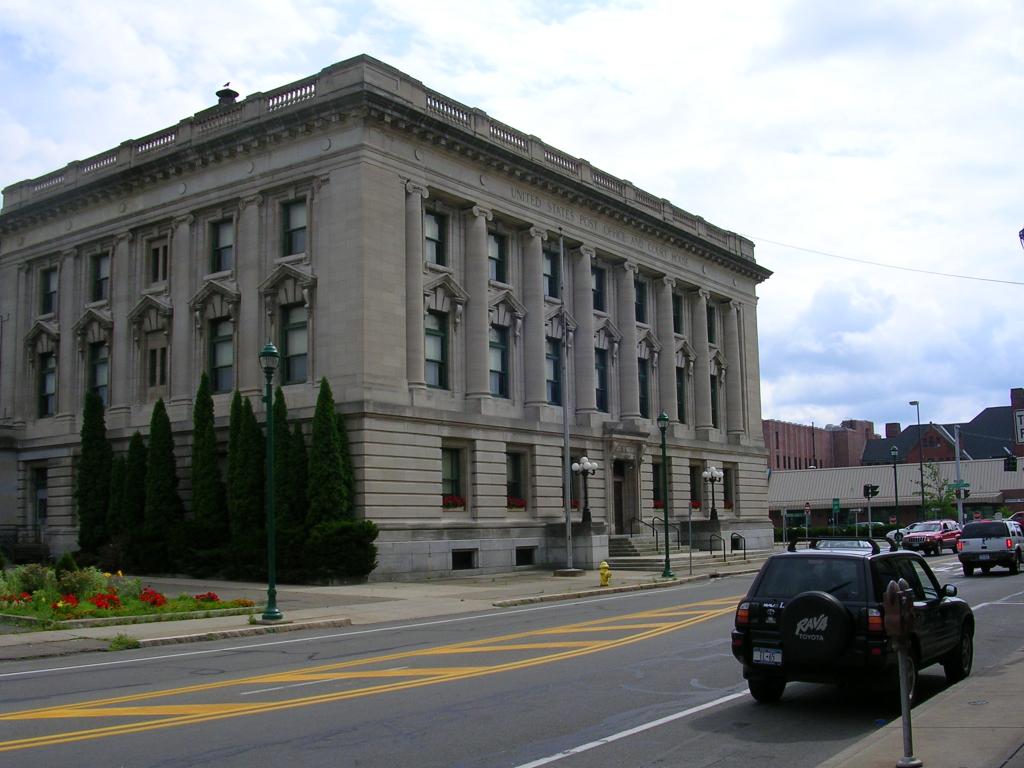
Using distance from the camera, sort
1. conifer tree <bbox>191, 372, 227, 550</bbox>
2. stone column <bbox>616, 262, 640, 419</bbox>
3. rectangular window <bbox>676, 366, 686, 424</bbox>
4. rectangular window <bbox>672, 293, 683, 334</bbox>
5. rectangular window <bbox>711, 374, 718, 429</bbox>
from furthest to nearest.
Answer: rectangular window <bbox>711, 374, 718, 429</bbox> < rectangular window <bbox>672, 293, 683, 334</bbox> < rectangular window <bbox>676, 366, 686, 424</bbox> < stone column <bbox>616, 262, 640, 419</bbox> < conifer tree <bbox>191, 372, 227, 550</bbox>

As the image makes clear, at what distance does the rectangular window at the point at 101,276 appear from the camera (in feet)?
145

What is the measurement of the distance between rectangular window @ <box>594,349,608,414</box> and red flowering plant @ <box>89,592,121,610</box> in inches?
1075

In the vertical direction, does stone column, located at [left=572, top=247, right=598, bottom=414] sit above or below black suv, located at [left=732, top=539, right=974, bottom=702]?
above

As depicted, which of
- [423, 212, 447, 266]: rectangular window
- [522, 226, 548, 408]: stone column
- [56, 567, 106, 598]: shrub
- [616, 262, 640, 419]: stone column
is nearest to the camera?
→ [56, 567, 106, 598]: shrub

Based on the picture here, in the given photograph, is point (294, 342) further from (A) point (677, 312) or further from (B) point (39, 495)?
(A) point (677, 312)

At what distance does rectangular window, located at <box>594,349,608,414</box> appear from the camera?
48.0 metres

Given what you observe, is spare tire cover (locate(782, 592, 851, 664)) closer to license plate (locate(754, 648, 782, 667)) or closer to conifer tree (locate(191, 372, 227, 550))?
license plate (locate(754, 648, 782, 667))

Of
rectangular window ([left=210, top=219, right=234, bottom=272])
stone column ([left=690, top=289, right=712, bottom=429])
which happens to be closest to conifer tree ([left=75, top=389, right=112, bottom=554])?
rectangular window ([left=210, top=219, right=234, bottom=272])

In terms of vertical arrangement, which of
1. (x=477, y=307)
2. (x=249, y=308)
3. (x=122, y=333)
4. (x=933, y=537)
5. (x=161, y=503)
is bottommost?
(x=933, y=537)

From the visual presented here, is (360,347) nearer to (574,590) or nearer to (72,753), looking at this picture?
(574,590)

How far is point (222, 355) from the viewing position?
39.6 metres

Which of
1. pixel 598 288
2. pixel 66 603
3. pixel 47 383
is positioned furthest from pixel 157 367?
pixel 66 603

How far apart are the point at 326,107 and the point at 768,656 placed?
28.9 metres

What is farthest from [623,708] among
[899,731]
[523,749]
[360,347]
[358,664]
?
[360,347]
